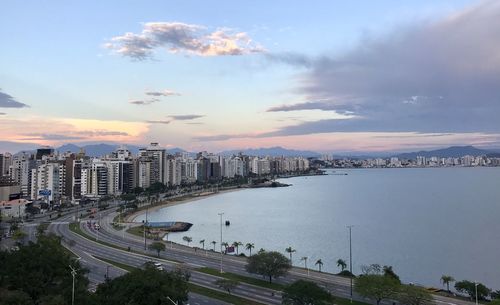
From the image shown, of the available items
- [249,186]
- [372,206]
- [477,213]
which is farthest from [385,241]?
[249,186]

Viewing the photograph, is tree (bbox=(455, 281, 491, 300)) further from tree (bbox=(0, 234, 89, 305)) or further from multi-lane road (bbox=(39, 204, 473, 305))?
tree (bbox=(0, 234, 89, 305))

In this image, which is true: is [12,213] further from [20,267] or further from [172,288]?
[172,288]

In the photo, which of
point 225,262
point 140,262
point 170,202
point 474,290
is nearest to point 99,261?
point 140,262

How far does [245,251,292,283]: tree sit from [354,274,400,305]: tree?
455 centimetres

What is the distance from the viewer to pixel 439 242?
1548 inches

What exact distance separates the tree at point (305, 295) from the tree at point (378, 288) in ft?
7.68

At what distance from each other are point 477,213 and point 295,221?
23230mm

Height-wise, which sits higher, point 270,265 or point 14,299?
point 14,299

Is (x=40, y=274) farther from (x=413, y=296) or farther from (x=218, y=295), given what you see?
(x=413, y=296)

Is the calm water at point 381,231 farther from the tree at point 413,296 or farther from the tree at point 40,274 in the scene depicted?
the tree at point 40,274

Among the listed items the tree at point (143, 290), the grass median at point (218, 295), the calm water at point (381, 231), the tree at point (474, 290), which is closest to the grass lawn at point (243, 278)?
the grass median at point (218, 295)

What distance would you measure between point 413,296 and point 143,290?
10022 millimetres

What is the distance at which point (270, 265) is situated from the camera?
859 inches

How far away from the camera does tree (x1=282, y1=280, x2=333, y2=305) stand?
52.1ft
